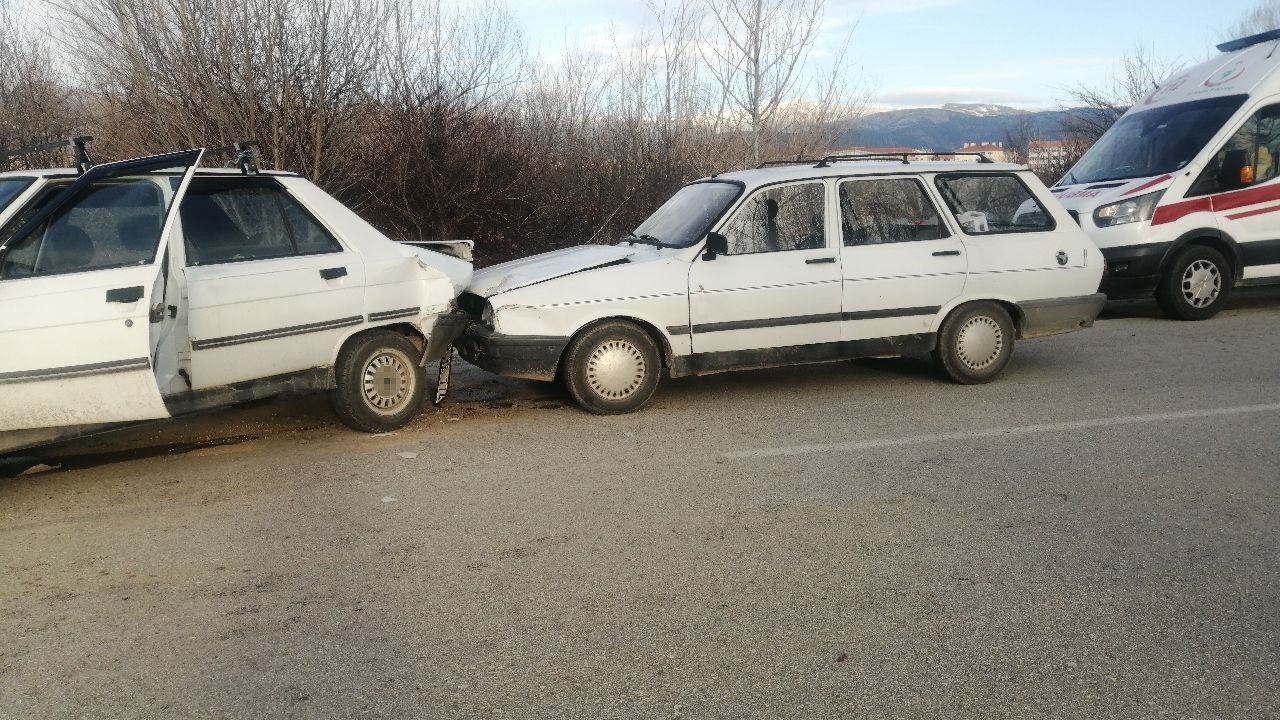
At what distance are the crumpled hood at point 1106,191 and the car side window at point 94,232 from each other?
811 cm

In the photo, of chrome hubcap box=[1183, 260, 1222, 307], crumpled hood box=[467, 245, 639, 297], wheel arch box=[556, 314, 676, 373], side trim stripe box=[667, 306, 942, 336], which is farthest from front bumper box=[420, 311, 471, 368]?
chrome hubcap box=[1183, 260, 1222, 307]

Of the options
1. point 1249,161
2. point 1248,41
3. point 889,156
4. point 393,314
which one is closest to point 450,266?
point 393,314

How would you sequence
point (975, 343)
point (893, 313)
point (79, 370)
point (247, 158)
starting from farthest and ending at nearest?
1. point (975, 343)
2. point (893, 313)
3. point (247, 158)
4. point (79, 370)

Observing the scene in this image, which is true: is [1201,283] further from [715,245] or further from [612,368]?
[612,368]

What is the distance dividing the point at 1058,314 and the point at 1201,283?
3.45 metres

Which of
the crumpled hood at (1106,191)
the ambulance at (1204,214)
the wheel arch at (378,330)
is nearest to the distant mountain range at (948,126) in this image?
the crumpled hood at (1106,191)

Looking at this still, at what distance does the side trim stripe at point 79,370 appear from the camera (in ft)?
15.9

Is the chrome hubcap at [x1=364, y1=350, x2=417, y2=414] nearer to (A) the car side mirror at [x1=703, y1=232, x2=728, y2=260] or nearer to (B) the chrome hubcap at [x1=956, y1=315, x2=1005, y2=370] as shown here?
(A) the car side mirror at [x1=703, y1=232, x2=728, y2=260]

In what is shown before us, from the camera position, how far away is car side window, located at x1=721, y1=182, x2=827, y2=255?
7.02 meters

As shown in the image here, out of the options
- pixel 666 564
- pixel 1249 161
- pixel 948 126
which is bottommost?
pixel 666 564

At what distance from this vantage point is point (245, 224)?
598 centimetres

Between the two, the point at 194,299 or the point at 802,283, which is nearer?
the point at 194,299

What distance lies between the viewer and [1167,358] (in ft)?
27.3

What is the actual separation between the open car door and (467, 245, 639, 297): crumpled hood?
2112 millimetres
